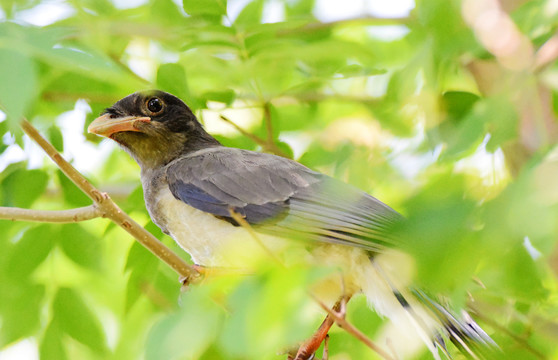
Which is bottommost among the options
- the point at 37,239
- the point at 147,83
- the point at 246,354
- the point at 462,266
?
the point at 37,239

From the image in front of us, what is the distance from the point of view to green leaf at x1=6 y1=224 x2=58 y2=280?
3830mm

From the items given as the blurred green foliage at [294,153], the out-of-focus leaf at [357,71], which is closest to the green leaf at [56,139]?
the blurred green foliage at [294,153]

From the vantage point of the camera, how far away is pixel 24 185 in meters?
4.04

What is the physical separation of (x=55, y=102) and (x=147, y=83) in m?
0.81

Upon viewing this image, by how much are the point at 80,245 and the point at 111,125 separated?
87 cm

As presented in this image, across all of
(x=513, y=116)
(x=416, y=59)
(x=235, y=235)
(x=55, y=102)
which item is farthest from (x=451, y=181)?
(x=55, y=102)

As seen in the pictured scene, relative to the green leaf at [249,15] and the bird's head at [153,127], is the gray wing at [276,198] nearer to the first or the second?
the bird's head at [153,127]

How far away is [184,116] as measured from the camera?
16.7 ft

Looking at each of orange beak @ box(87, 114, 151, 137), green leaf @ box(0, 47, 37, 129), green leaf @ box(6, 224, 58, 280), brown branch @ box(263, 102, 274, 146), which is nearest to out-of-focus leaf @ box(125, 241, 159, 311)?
green leaf @ box(6, 224, 58, 280)

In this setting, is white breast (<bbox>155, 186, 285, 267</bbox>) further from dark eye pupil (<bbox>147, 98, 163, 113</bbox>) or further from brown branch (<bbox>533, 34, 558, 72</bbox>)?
brown branch (<bbox>533, 34, 558, 72</bbox>)

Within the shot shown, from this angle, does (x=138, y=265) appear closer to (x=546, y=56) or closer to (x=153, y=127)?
(x=153, y=127)

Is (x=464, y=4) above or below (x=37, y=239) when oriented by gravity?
above

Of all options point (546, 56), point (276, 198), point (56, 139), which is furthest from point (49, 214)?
point (546, 56)

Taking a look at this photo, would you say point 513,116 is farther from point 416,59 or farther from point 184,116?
point 184,116
